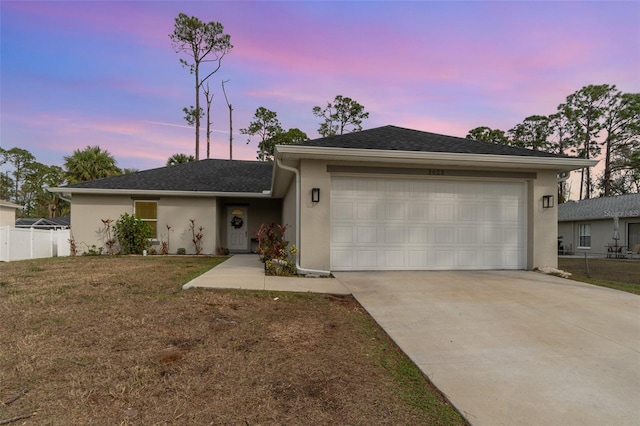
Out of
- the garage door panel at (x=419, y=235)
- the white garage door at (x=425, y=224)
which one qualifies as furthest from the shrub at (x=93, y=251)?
the garage door panel at (x=419, y=235)

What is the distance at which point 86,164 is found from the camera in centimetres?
2331

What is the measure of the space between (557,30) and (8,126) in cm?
2009

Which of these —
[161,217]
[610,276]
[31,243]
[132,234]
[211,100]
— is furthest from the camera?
[211,100]

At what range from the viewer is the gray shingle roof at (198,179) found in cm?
1347

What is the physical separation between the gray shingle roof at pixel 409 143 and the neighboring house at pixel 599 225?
1315 cm

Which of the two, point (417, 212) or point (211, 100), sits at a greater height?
point (211, 100)

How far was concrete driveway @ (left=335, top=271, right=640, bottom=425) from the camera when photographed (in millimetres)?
2420

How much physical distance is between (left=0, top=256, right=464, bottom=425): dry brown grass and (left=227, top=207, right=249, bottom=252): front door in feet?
32.8

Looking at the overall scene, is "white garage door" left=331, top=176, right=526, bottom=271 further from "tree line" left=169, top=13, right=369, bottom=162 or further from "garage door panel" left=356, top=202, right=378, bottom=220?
"tree line" left=169, top=13, right=369, bottom=162

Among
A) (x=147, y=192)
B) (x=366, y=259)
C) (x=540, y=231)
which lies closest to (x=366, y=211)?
(x=366, y=259)

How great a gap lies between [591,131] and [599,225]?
1528 centimetres

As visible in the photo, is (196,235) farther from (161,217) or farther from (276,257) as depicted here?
(276,257)

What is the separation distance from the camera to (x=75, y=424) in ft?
6.79

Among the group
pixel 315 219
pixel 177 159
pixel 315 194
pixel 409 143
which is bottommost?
pixel 315 219
